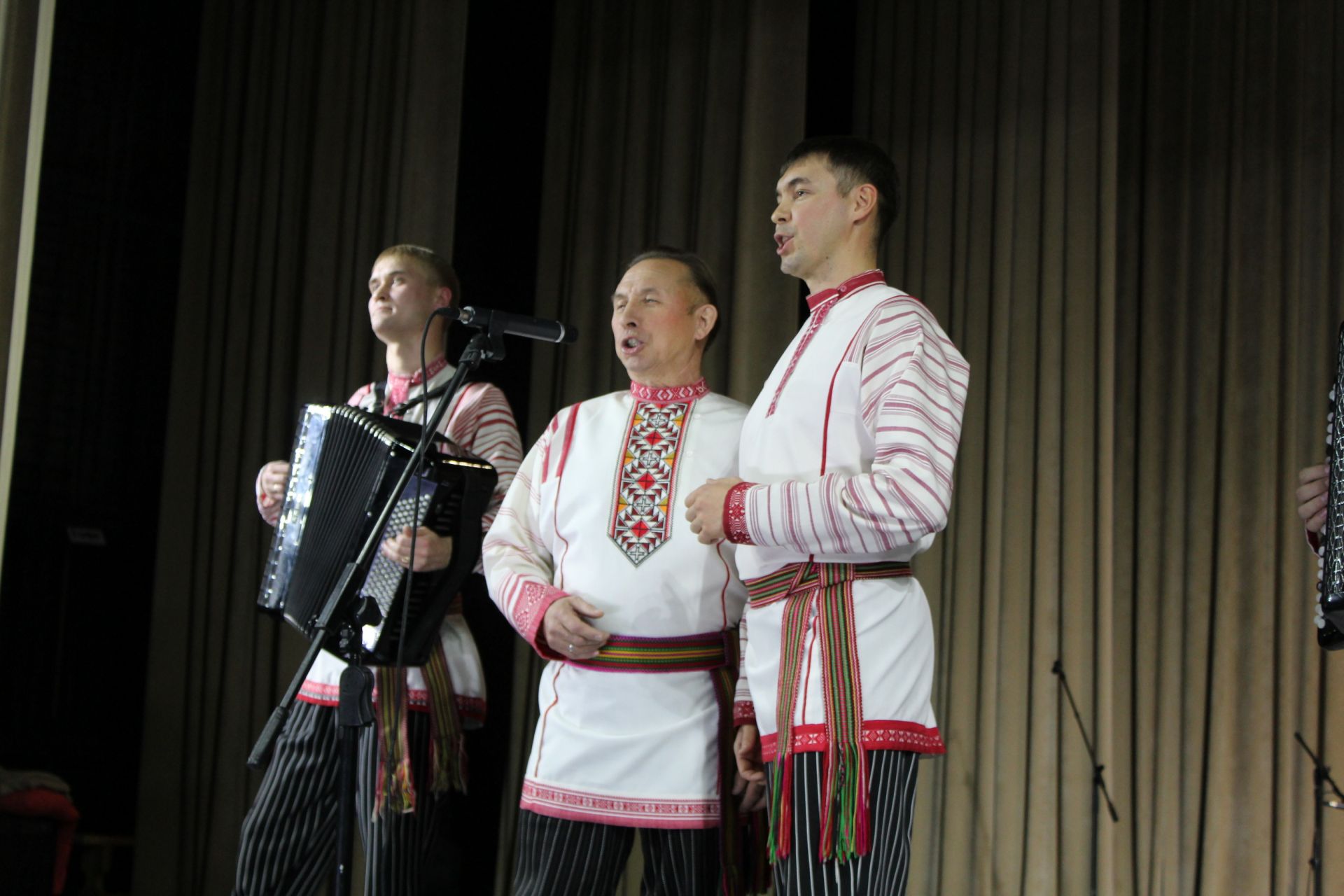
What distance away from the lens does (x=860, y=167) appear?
2.11 metres

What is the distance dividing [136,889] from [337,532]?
237 cm

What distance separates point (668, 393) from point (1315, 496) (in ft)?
3.52

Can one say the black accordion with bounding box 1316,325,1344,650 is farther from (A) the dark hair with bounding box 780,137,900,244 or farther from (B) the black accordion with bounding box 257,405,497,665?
(B) the black accordion with bounding box 257,405,497,665

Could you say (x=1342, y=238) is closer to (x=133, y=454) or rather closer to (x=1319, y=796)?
(x=1319, y=796)

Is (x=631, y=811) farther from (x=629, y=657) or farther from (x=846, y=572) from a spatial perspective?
(x=846, y=572)

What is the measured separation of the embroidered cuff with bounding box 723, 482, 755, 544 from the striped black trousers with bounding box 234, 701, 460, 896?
1.06 meters

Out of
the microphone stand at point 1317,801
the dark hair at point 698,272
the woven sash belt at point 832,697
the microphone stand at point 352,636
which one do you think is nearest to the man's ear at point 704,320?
the dark hair at point 698,272

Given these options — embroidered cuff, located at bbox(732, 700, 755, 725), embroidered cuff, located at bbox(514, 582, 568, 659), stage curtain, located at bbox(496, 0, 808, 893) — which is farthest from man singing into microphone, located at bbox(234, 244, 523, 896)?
stage curtain, located at bbox(496, 0, 808, 893)

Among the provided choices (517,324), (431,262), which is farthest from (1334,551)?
(431,262)

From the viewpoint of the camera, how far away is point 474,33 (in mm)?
4543

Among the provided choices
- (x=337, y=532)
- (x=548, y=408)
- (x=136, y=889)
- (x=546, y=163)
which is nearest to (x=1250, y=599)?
(x=548, y=408)

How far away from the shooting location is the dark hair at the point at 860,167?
2.10 metres

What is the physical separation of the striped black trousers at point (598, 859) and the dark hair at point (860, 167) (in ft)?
3.33

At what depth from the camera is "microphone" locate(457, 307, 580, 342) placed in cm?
221
